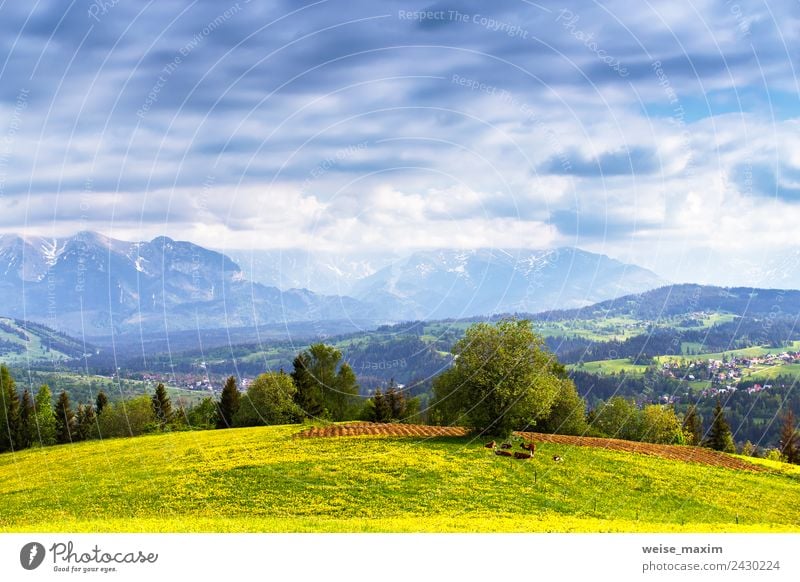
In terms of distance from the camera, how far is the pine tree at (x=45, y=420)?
313ft

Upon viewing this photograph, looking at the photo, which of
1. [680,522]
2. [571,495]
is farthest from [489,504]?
[680,522]

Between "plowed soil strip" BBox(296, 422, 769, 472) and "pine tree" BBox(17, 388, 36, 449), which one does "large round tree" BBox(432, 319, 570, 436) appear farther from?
"pine tree" BBox(17, 388, 36, 449)

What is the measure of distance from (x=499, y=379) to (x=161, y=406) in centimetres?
7118

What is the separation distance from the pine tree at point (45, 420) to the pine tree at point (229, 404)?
26.0m

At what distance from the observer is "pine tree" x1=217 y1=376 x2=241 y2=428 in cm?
9194

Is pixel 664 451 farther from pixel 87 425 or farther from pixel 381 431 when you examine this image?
pixel 87 425

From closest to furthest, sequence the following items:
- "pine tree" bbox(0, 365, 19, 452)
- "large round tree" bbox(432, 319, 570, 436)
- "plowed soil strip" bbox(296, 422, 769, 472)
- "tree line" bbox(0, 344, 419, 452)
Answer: "large round tree" bbox(432, 319, 570, 436)
"plowed soil strip" bbox(296, 422, 769, 472)
"tree line" bbox(0, 344, 419, 452)
"pine tree" bbox(0, 365, 19, 452)

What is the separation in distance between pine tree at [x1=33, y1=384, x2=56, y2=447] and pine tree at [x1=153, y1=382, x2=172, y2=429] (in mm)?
15319

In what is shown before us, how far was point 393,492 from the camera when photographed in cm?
3172

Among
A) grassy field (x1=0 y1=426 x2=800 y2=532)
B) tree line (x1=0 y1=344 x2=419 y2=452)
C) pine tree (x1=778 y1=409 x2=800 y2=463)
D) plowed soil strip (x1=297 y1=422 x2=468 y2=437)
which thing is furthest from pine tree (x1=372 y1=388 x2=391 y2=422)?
pine tree (x1=778 y1=409 x2=800 y2=463)

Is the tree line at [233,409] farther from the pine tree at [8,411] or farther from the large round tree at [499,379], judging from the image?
the large round tree at [499,379]

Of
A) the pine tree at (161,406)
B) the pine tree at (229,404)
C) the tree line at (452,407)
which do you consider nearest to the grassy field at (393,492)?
the tree line at (452,407)

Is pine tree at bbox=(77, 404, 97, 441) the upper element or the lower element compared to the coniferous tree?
lower
